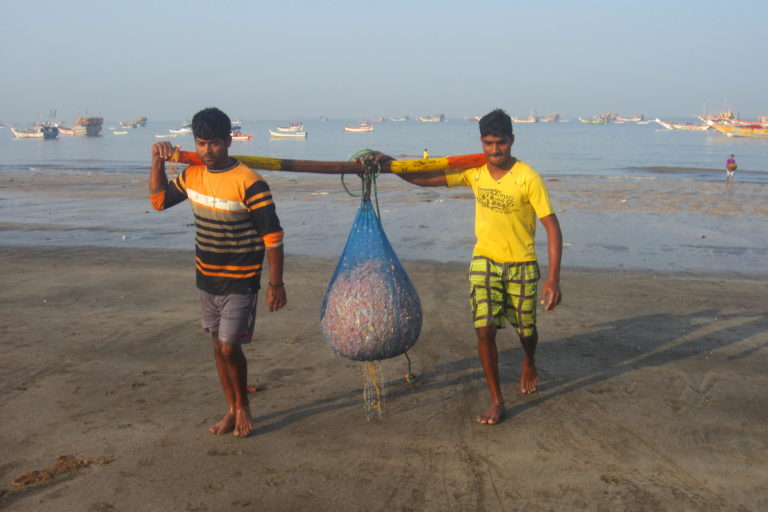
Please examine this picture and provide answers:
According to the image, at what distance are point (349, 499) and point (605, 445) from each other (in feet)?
5.42

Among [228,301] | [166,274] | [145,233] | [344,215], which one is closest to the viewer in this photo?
[228,301]

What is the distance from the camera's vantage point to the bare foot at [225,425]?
4285mm

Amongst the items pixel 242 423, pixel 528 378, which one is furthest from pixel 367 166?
pixel 528 378

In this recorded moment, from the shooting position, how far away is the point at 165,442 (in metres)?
4.18

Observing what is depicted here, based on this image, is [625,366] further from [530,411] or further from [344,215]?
[344,215]

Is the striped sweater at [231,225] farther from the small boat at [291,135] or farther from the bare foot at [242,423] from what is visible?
the small boat at [291,135]

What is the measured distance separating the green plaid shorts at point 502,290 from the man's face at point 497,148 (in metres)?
0.66

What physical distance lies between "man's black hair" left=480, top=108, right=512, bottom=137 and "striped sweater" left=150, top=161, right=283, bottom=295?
143 centimetres

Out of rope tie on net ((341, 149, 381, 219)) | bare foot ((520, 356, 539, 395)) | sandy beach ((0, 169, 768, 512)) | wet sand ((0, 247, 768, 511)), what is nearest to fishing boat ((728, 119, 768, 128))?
sandy beach ((0, 169, 768, 512))

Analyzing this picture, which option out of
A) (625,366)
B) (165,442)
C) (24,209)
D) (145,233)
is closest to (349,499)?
(165,442)

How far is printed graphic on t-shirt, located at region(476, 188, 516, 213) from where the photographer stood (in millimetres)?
4391

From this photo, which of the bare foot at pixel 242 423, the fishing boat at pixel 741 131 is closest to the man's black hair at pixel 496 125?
the bare foot at pixel 242 423

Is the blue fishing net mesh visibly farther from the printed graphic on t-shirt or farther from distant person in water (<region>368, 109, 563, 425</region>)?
the printed graphic on t-shirt

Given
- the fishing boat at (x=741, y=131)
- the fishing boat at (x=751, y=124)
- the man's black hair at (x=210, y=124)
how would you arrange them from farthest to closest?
1. the fishing boat at (x=751, y=124)
2. the fishing boat at (x=741, y=131)
3. the man's black hair at (x=210, y=124)
